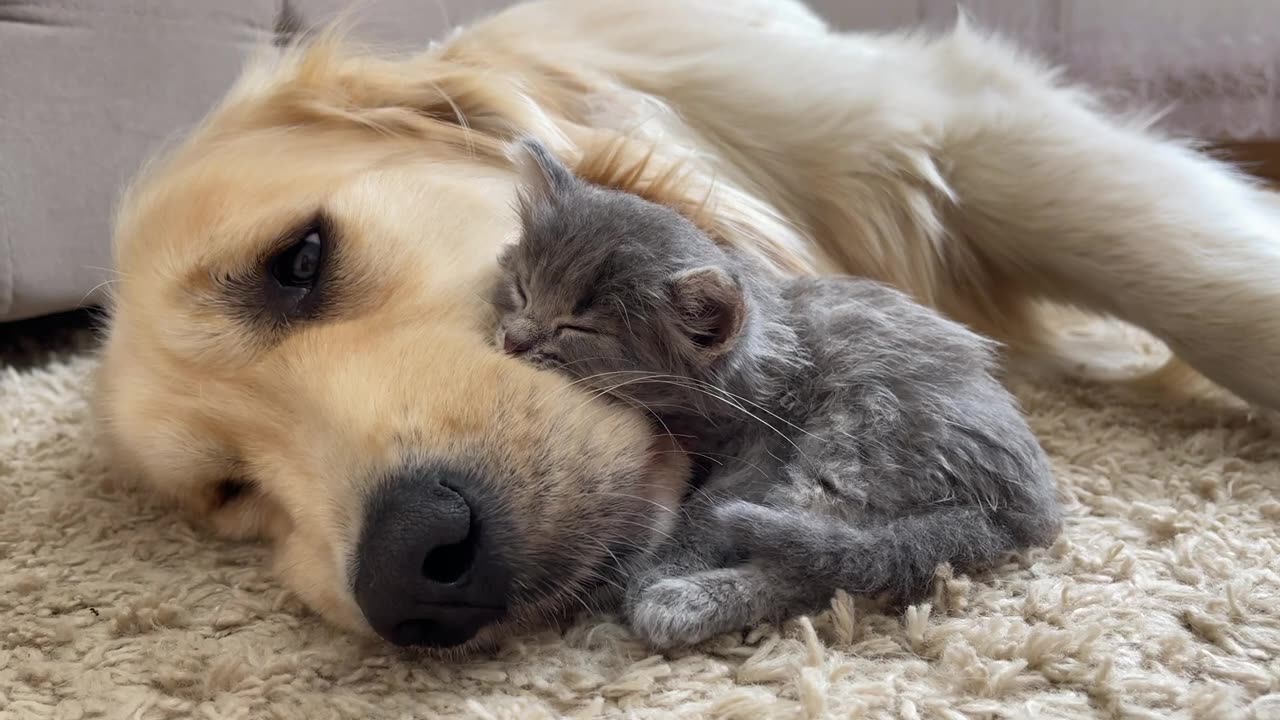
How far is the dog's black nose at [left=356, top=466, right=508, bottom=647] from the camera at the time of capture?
847 millimetres

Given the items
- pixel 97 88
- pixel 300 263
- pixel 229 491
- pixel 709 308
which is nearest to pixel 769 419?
pixel 709 308

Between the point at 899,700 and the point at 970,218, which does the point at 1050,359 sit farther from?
the point at 899,700

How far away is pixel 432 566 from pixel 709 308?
0.34m

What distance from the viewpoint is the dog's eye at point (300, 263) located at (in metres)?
1.21

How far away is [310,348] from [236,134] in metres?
0.50

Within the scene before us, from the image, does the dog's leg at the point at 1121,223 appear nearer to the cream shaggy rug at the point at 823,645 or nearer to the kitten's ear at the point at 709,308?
the cream shaggy rug at the point at 823,645

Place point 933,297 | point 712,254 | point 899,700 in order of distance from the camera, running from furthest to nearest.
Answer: point 933,297 < point 712,254 < point 899,700

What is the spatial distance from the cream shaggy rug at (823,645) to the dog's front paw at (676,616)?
21mm

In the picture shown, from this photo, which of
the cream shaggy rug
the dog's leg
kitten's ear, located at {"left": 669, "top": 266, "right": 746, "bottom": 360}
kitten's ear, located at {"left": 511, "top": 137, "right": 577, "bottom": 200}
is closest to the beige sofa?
the dog's leg

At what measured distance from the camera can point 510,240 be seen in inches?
48.5

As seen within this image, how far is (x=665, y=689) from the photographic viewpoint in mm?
A: 822

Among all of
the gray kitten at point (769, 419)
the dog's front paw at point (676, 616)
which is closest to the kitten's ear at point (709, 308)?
the gray kitten at point (769, 419)

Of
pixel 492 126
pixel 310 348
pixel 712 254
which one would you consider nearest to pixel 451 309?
pixel 310 348

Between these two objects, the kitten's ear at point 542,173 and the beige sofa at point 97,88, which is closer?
the kitten's ear at point 542,173
